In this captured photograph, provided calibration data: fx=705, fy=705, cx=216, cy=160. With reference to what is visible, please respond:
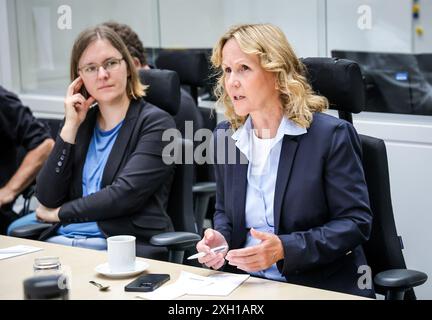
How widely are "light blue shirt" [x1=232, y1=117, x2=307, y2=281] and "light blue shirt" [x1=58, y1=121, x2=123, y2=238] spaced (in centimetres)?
79

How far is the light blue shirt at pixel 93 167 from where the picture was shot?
2842mm

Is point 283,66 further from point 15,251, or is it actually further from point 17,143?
point 17,143

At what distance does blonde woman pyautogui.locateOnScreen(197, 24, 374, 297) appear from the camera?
6.88 feet

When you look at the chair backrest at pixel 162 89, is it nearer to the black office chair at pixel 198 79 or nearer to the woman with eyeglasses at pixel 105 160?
the woman with eyeglasses at pixel 105 160

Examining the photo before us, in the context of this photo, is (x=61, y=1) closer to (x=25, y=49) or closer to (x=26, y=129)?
(x=25, y=49)

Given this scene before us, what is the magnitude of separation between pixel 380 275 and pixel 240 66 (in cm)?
78

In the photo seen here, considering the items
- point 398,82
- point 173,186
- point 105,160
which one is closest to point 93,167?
point 105,160

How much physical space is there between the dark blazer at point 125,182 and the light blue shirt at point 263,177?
2.05ft

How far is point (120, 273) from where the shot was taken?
199 cm
